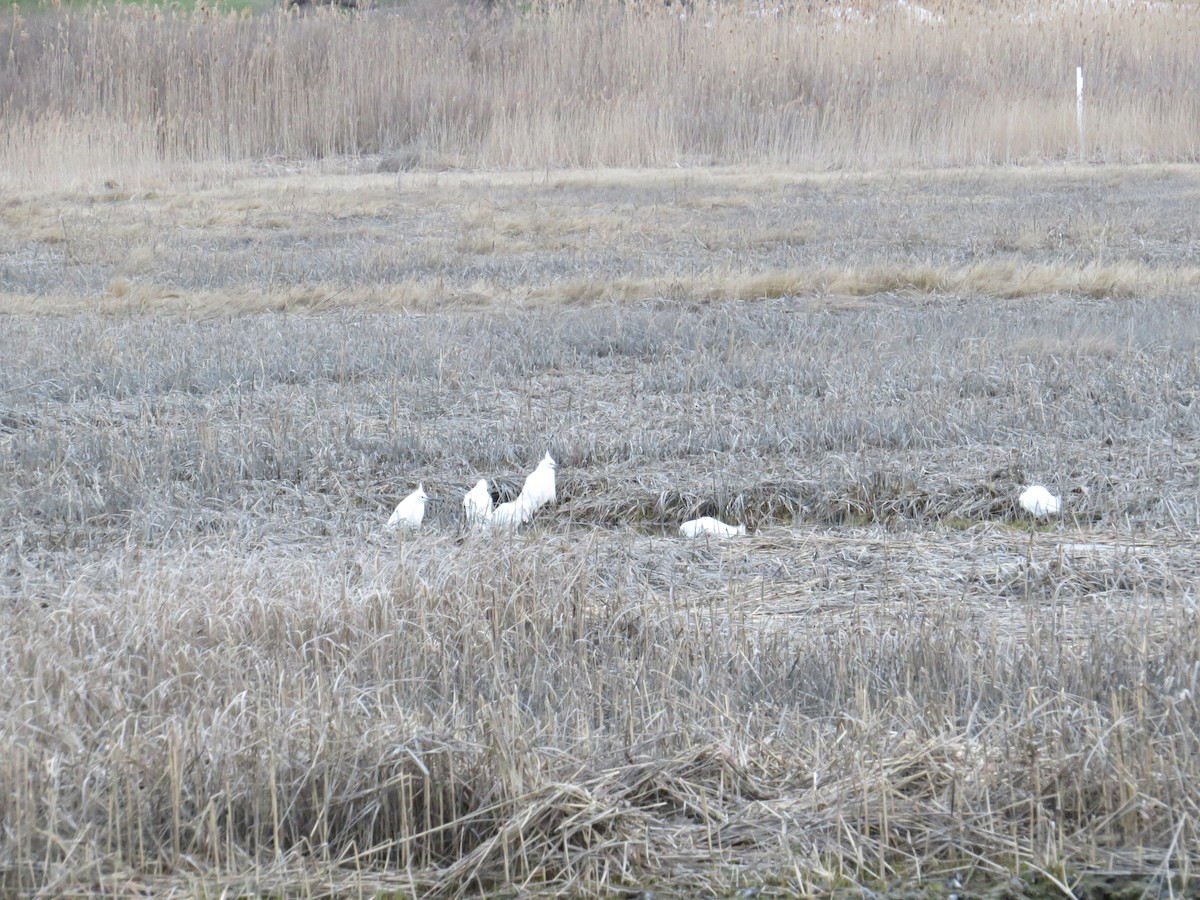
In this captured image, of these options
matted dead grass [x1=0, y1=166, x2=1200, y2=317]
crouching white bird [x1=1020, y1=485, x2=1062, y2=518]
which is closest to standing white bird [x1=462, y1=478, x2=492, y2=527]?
crouching white bird [x1=1020, y1=485, x2=1062, y2=518]

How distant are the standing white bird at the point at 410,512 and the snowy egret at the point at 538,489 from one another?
14.3 inches

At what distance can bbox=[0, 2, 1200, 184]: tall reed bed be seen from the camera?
17.2m

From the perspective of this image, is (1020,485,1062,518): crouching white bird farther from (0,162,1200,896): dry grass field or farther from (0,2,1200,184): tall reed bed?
(0,2,1200,184): tall reed bed

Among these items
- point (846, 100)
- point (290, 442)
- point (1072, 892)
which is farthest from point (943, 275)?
point (846, 100)

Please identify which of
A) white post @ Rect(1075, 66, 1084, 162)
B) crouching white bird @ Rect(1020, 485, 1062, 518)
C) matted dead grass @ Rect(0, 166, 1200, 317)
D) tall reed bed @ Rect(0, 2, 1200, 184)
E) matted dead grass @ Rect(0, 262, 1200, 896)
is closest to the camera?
matted dead grass @ Rect(0, 262, 1200, 896)

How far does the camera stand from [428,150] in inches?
689

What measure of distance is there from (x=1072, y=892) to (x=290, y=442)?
3.82 meters

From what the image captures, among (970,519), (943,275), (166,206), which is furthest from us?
(166,206)

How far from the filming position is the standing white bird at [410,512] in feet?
15.0

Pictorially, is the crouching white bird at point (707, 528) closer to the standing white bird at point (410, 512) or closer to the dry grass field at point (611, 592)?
the dry grass field at point (611, 592)

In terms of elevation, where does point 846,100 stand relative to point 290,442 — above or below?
above

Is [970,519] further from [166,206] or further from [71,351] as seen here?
[166,206]

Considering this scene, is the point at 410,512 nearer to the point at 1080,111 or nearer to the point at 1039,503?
the point at 1039,503

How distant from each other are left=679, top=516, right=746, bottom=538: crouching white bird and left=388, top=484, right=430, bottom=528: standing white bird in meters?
0.94
